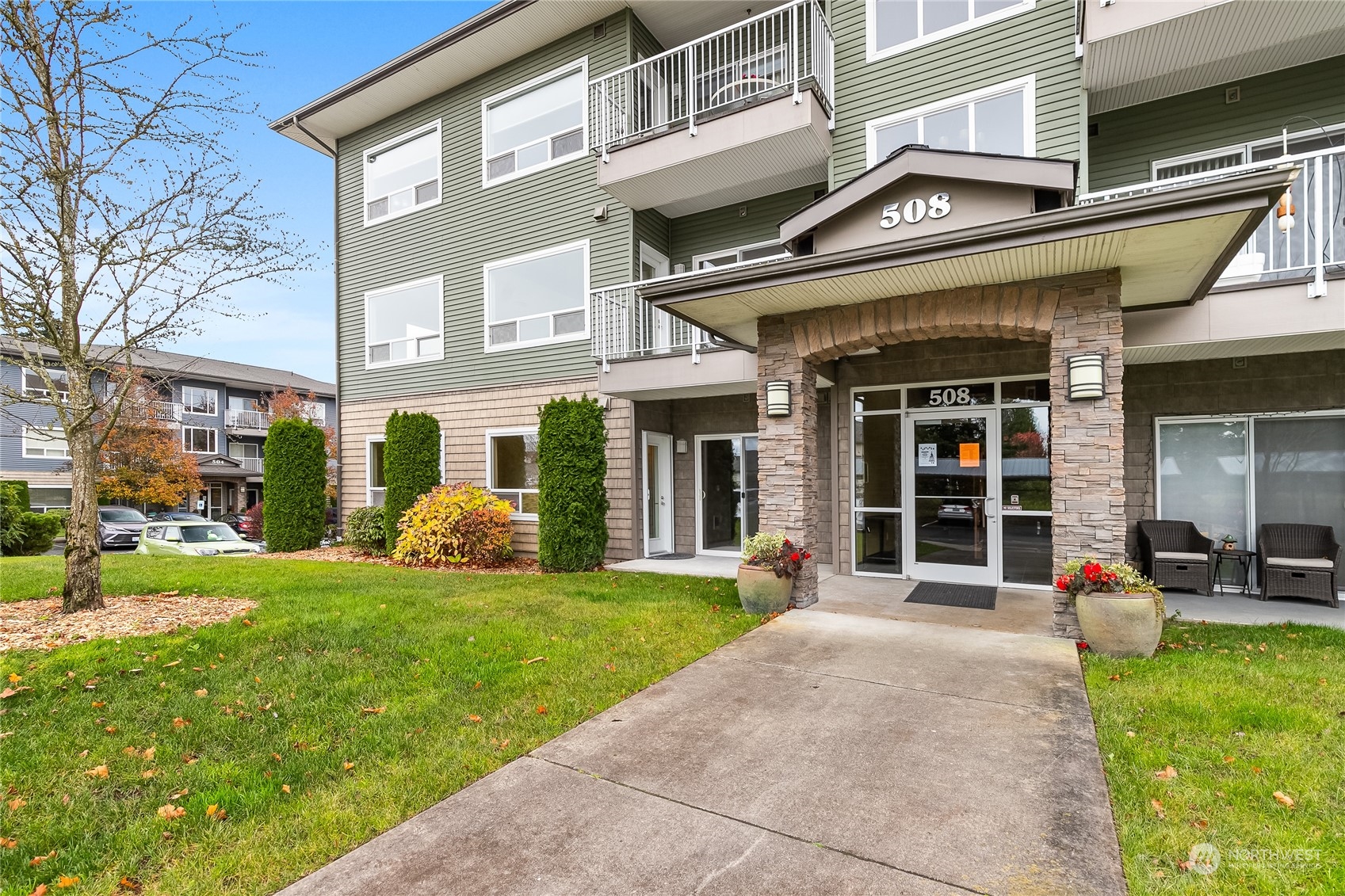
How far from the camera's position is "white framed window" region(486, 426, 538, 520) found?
11523mm

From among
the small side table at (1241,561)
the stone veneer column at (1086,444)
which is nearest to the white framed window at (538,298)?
the stone veneer column at (1086,444)

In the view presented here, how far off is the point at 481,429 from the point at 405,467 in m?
1.56

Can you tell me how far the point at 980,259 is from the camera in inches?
205

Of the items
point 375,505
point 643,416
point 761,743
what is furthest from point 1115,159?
point 375,505

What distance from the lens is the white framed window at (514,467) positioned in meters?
11.5

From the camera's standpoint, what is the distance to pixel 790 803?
2.95m

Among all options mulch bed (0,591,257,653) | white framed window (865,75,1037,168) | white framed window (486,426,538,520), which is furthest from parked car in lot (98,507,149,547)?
white framed window (865,75,1037,168)

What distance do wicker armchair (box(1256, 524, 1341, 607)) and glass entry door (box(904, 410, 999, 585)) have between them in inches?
108

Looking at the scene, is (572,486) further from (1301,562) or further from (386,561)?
(1301,562)

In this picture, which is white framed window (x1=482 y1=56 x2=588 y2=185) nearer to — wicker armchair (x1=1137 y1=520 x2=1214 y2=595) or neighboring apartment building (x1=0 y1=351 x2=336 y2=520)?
wicker armchair (x1=1137 y1=520 x2=1214 y2=595)

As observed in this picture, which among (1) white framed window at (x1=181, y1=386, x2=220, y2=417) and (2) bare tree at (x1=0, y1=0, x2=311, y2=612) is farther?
(1) white framed window at (x1=181, y1=386, x2=220, y2=417)

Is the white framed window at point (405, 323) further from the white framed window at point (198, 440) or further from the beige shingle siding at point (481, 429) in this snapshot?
the white framed window at point (198, 440)

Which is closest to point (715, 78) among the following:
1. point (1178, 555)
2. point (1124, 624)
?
point (1124, 624)

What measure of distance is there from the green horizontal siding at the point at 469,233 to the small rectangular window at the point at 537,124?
233 mm
